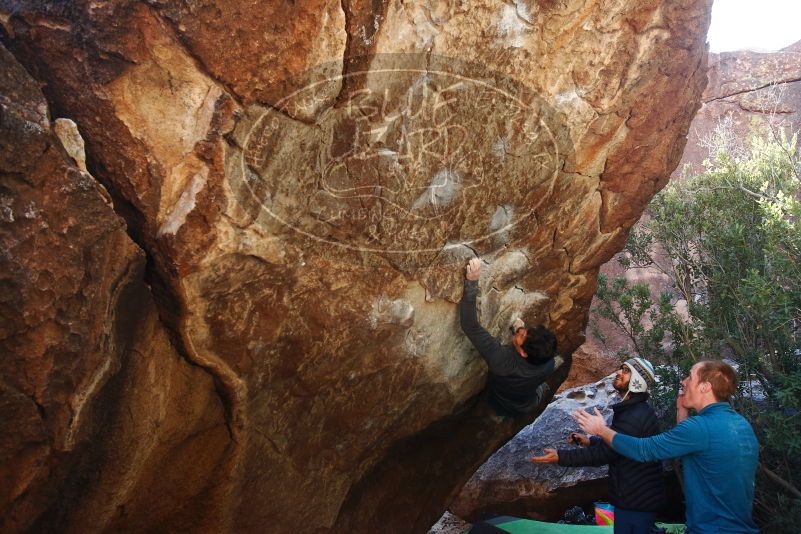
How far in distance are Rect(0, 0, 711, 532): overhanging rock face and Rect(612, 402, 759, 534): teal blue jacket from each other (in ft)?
5.34

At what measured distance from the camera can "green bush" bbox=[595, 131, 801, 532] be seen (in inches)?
199

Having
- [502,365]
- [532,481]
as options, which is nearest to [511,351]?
[502,365]

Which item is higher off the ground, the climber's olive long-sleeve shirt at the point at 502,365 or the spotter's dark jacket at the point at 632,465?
the climber's olive long-sleeve shirt at the point at 502,365

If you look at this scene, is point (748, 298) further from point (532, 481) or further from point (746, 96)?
point (746, 96)

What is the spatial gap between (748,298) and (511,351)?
245 centimetres

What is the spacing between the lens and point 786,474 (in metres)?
5.21

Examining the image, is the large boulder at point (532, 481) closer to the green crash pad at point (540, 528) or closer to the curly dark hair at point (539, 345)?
Result: the green crash pad at point (540, 528)

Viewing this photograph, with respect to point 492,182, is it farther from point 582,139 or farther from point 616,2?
point 616,2

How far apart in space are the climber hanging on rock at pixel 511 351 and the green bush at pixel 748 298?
1720 millimetres

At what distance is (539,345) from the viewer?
4289 mm

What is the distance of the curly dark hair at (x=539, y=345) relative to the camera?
4.29 meters

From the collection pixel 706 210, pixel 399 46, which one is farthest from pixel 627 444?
pixel 706 210

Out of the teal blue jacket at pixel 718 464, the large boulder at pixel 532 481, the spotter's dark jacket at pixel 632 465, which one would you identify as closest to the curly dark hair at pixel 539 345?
the spotter's dark jacket at pixel 632 465

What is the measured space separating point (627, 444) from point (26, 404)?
9.44ft
